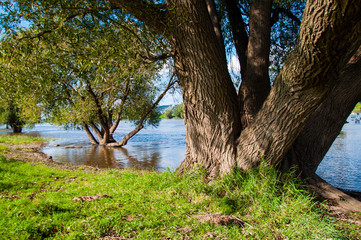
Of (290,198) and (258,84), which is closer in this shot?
(290,198)

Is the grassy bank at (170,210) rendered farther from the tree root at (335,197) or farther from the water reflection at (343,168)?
the water reflection at (343,168)

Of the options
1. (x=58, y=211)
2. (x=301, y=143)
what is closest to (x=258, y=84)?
(x=301, y=143)

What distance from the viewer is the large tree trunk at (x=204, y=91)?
435cm

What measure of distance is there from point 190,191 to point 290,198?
1.63 m

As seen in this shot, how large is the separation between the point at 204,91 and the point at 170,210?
212 cm

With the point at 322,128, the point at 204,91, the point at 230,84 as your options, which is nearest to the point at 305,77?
the point at 230,84

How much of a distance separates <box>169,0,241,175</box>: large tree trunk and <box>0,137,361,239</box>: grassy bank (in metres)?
0.50

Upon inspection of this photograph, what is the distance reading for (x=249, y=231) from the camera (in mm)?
3098

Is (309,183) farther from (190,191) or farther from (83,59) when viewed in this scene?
(83,59)

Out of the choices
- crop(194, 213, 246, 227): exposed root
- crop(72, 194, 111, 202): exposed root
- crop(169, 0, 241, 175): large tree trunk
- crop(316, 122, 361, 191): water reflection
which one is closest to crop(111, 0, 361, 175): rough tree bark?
crop(169, 0, 241, 175): large tree trunk

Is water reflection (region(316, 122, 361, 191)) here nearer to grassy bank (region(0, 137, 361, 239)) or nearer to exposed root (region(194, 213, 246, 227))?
grassy bank (region(0, 137, 361, 239))

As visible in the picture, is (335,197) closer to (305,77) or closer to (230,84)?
(305,77)

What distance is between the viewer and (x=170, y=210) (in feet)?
12.3

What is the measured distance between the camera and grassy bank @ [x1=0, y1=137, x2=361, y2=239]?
3023mm
